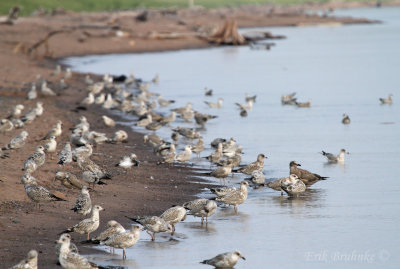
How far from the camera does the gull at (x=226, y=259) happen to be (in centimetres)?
1066

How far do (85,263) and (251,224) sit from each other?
14.4 feet

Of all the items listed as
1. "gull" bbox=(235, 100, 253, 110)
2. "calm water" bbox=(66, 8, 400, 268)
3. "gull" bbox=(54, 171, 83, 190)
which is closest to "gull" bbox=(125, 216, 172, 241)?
"calm water" bbox=(66, 8, 400, 268)

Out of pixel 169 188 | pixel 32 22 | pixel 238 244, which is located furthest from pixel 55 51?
pixel 238 244

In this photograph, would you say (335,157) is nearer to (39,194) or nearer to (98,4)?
(39,194)

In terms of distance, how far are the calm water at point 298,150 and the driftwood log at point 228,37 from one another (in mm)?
8083

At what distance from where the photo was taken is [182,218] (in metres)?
12.7

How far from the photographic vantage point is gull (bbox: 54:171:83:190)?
1471cm

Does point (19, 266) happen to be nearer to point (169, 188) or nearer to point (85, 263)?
point (85, 263)

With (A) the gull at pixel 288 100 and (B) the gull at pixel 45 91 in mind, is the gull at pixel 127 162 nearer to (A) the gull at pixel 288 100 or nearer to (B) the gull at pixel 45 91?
(B) the gull at pixel 45 91

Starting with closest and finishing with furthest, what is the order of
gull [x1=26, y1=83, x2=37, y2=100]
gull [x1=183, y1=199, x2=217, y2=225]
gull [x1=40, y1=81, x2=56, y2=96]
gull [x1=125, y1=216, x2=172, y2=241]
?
gull [x1=125, y1=216, x2=172, y2=241] < gull [x1=183, y1=199, x2=217, y2=225] < gull [x1=26, y1=83, x2=37, y2=100] < gull [x1=40, y1=81, x2=56, y2=96]

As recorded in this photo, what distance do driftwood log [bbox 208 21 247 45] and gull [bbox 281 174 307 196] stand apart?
53435 millimetres

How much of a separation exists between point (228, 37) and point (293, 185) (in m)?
54.2

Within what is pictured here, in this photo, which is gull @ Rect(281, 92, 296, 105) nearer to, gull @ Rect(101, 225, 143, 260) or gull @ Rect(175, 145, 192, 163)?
gull @ Rect(175, 145, 192, 163)

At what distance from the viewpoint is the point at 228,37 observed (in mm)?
68812
